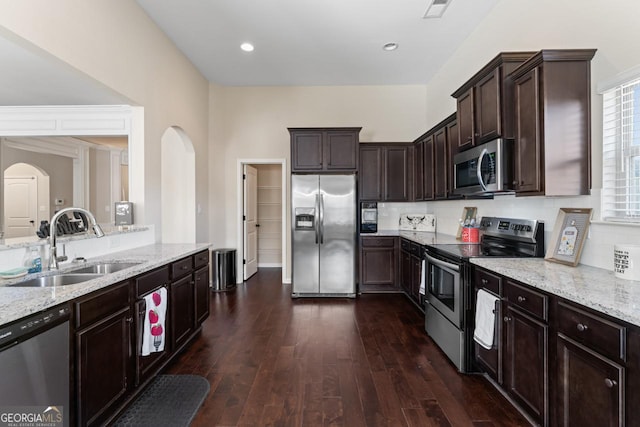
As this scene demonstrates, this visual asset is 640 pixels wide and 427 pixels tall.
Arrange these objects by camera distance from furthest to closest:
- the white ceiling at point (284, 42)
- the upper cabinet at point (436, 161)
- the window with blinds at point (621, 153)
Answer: the upper cabinet at point (436, 161)
the white ceiling at point (284, 42)
the window with blinds at point (621, 153)

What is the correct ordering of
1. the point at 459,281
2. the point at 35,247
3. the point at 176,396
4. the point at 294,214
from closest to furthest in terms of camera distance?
the point at 35,247 → the point at 176,396 → the point at 459,281 → the point at 294,214

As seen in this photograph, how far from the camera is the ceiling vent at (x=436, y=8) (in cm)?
311

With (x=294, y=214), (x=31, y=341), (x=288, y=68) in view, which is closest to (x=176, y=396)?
(x=31, y=341)

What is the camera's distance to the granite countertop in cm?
130

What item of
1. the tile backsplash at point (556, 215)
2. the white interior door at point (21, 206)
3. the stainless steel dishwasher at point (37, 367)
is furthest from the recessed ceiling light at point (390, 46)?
the white interior door at point (21, 206)

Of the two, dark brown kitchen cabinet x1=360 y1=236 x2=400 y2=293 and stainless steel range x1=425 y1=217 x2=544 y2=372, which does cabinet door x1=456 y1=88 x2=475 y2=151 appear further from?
dark brown kitchen cabinet x1=360 y1=236 x2=400 y2=293

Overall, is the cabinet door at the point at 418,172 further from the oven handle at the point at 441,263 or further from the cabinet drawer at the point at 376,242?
the oven handle at the point at 441,263

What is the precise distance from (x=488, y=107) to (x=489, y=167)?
0.53 meters

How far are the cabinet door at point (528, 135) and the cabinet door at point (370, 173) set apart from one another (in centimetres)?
262

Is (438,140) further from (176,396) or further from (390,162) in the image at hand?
(176,396)

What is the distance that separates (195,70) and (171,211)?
2184 mm

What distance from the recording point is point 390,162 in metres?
4.95

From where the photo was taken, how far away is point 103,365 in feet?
5.73

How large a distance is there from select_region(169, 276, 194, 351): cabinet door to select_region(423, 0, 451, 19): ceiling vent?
3.63 m
